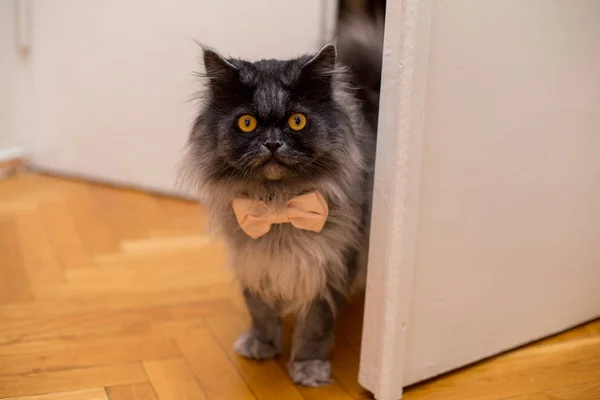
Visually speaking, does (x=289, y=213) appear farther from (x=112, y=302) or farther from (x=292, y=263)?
(x=112, y=302)

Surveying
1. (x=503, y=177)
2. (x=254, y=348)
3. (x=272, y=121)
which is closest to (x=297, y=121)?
(x=272, y=121)

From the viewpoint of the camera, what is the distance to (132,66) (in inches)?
85.6

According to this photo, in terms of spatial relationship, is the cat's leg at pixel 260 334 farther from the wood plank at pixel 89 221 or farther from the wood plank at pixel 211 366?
the wood plank at pixel 89 221

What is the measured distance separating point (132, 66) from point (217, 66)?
3.63 ft

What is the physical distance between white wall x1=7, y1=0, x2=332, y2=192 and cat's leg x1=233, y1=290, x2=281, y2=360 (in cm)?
85

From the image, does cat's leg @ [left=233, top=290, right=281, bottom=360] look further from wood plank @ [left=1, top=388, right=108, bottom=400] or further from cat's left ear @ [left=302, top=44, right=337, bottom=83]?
cat's left ear @ [left=302, top=44, right=337, bottom=83]

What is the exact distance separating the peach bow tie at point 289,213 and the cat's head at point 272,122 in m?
0.04

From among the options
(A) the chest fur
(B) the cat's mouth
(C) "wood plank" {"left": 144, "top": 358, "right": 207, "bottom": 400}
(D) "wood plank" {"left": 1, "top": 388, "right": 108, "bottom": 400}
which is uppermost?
(B) the cat's mouth

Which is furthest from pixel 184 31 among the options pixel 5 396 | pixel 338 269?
pixel 5 396

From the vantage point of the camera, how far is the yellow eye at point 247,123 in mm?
1139

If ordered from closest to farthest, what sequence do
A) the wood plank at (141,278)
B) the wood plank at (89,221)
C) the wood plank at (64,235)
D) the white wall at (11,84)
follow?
the wood plank at (141,278), the wood plank at (64,235), the wood plank at (89,221), the white wall at (11,84)

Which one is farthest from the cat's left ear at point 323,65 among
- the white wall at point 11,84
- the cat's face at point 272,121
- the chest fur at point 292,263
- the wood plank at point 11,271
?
the white wall at point 11,84

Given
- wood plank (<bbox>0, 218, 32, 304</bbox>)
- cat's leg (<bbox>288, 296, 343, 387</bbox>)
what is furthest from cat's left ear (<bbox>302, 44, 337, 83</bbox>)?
wood plank (<bbox>0, 218, 32, 304</bbox>)

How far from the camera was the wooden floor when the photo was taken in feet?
4.17
